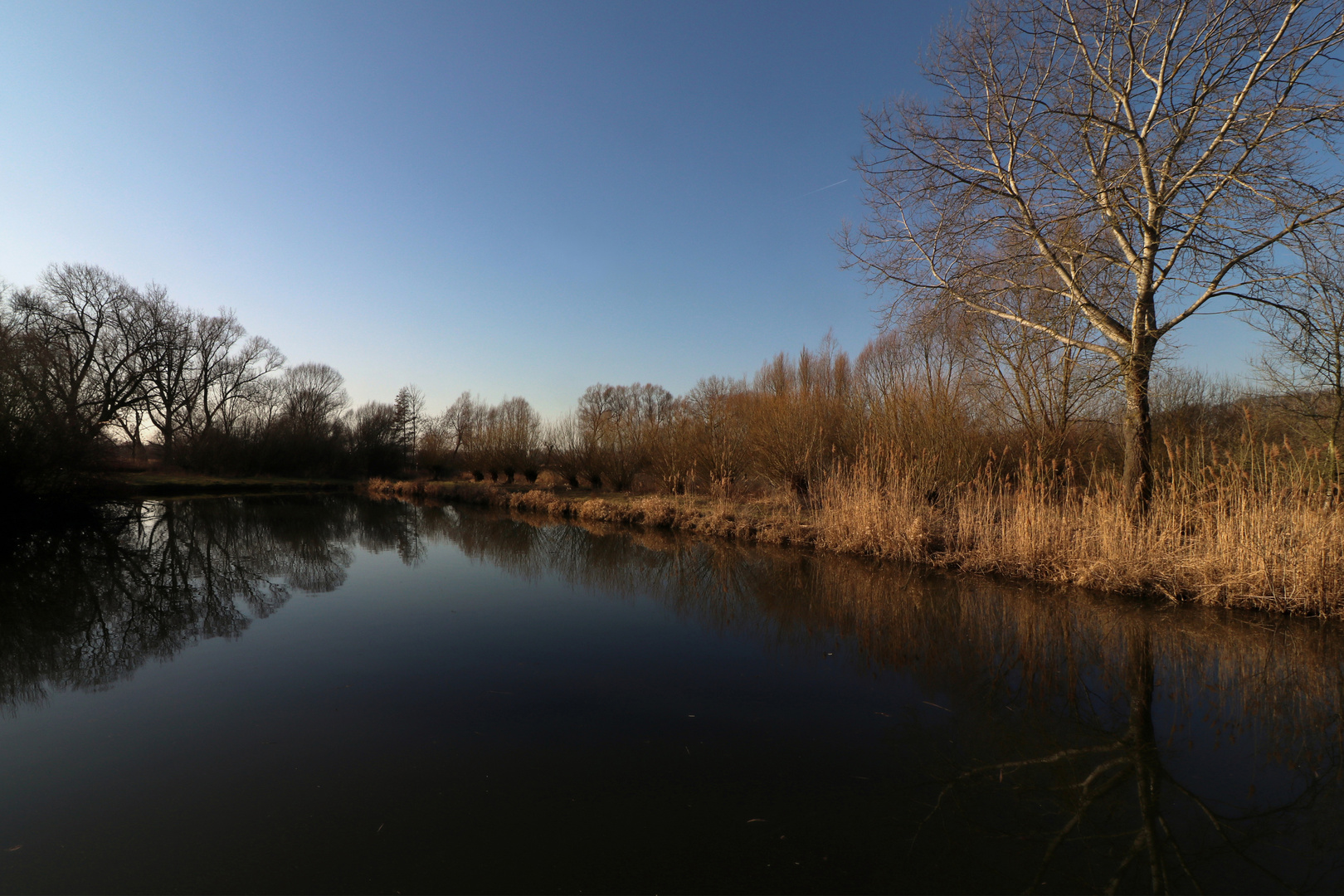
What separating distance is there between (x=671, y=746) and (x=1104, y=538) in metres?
5.74

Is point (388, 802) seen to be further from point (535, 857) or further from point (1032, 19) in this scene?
point (1032, 19)

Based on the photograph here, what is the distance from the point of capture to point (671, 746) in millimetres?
3324

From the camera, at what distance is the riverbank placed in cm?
547

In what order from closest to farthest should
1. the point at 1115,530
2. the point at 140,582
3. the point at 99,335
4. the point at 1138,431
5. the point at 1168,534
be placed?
the point at 1168,534, the point at 1115,530, the point at 1138,431, the point at 140,582, the point at 99,335

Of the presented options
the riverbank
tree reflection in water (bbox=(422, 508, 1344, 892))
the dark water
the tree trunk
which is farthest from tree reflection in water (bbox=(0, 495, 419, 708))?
the tree trunk

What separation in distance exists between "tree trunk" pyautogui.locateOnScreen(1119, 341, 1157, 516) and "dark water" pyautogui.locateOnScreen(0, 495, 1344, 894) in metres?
1.93

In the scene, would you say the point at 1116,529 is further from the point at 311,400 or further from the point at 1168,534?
the point at 311,400

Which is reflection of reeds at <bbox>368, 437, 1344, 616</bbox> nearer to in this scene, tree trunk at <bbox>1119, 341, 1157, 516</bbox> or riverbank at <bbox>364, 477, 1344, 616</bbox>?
riverbank at <bbox>364, 477, 1344, 616</bbox>

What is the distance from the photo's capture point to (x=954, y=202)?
8.05 meters

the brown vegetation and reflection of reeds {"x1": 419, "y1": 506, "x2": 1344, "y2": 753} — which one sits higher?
the brown vegetation

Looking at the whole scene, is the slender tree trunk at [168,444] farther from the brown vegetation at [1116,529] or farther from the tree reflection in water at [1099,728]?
the tree reflection in water at [1099,728]

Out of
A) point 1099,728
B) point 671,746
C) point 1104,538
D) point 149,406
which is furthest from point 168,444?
point 1099,728

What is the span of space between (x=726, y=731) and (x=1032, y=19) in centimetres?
883

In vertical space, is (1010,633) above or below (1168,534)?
below
